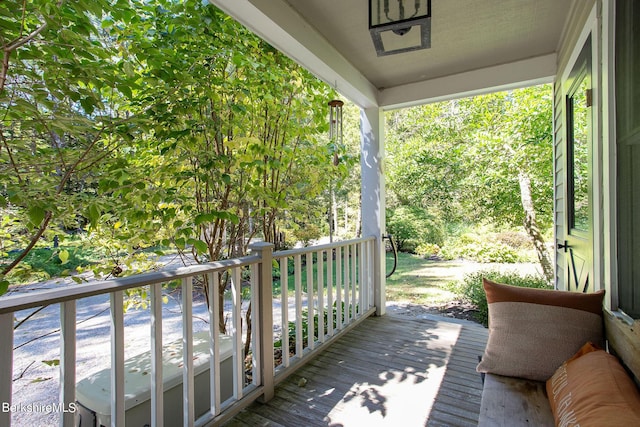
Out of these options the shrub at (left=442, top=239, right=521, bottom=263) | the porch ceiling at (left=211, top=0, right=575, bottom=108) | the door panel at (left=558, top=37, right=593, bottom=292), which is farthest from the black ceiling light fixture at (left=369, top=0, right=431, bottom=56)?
the shrub at (left=442, top=239, right=521, bottom=263)

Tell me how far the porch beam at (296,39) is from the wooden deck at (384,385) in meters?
2.33

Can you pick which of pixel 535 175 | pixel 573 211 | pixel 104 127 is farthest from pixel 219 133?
pixel 535 175

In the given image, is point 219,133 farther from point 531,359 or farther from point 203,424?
point 531,359

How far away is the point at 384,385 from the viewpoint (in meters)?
2.19

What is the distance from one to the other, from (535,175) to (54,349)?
7.11m

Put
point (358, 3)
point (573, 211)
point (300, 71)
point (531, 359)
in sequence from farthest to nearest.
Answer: point (300, 71) < point (573, 211) < point (358, 3) < point (531, 359)

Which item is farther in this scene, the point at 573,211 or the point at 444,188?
the point at 444,188

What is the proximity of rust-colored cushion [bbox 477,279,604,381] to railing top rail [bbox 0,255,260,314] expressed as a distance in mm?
1431

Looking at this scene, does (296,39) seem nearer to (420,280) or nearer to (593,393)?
(593,393)

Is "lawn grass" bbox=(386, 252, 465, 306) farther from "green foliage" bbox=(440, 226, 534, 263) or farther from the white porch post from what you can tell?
the white porch post

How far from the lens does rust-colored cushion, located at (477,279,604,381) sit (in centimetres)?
137

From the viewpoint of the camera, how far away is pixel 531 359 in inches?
55.6

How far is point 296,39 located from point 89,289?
1.87m

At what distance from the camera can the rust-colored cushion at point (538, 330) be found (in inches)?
54.1
